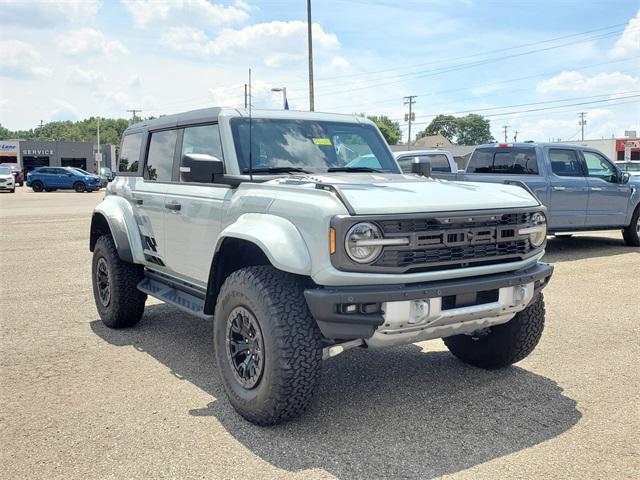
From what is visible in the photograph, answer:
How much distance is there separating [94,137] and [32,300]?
152669 mm

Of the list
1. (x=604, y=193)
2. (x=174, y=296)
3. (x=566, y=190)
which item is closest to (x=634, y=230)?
(x=604, y=193)

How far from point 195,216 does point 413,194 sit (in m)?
1.78

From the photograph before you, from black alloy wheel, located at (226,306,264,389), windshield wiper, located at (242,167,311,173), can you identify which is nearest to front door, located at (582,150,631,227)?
windshield wiper, located at (242,167,311,173)

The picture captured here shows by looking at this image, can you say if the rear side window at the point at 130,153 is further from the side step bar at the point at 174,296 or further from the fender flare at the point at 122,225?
the side step bar at the point at 174,296

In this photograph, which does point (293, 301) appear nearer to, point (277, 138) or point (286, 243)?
point (286, 243)

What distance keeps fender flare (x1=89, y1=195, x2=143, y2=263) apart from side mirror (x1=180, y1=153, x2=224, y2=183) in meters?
1.57

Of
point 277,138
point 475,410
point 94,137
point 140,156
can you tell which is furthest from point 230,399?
point 94,137

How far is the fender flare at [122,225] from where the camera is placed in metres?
5.48

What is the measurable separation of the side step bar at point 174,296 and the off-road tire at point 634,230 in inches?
388

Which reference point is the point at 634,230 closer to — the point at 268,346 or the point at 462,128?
the point at 268,346

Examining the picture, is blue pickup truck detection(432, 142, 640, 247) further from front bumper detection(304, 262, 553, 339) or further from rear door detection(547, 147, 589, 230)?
front bumper detection(304, 262, 553, 339)

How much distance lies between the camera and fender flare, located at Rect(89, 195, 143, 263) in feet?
18.0

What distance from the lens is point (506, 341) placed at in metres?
4.36

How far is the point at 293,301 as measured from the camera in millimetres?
3439
